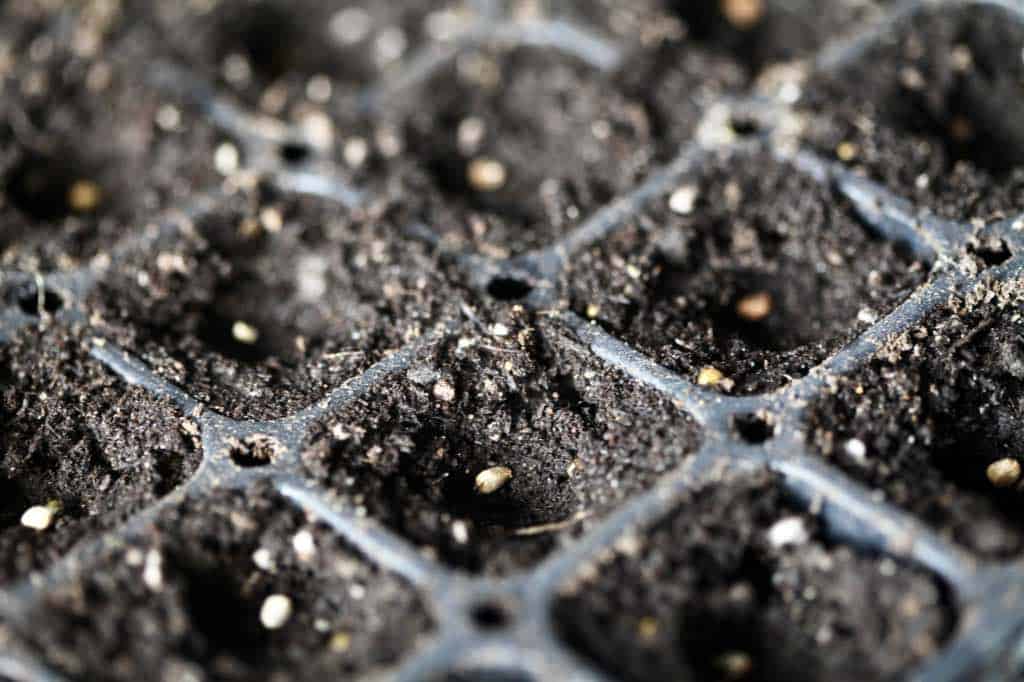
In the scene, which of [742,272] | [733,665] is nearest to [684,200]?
[742,272]

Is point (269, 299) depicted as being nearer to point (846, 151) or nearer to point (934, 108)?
point (846, 151)

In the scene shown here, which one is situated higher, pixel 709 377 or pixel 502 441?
pixel 709 377

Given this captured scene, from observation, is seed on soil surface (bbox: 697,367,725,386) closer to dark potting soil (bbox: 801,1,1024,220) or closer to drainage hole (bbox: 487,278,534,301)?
drainage hole (bbox: 487,278,534,301)

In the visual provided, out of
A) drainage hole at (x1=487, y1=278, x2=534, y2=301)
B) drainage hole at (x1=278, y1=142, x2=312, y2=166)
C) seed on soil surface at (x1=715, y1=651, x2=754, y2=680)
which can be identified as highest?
drainage hole at (x1=487, y1=278, x2=534, y2=301)

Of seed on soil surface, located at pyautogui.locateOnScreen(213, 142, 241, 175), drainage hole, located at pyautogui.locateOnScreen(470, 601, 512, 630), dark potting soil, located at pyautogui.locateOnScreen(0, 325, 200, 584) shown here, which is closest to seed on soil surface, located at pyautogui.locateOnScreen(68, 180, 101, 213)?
seed on soil surface, located at pyautogui.locateOnScreen(213, 142, 241, 175)

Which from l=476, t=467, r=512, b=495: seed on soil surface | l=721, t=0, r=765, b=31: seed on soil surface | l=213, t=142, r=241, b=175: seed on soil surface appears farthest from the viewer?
l=721, t=0, r=765, b=31: seed on soil surface

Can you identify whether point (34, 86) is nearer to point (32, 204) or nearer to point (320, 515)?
point (32, 204)
